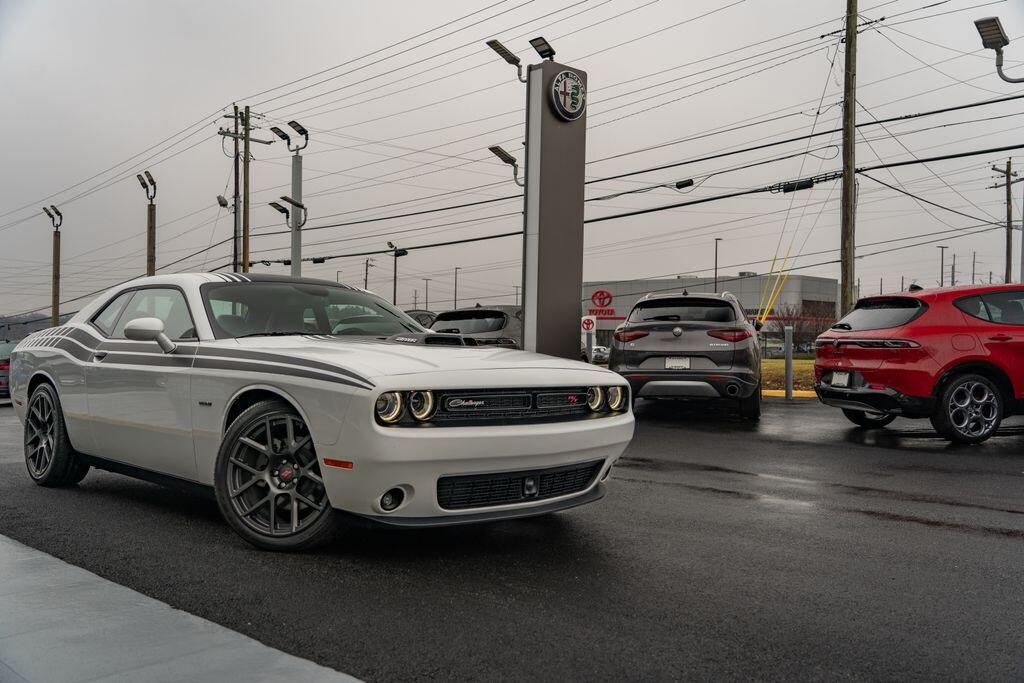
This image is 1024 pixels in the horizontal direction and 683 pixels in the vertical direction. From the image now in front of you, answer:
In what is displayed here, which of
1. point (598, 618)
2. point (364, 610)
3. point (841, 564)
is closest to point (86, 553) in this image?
point (364, 610)

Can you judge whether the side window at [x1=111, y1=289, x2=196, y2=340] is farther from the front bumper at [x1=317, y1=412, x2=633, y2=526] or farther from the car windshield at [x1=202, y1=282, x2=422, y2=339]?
the front bumper at [x1=317, y1=412, x2=633, y2=526]

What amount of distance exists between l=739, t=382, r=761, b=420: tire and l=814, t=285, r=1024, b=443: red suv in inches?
70.6

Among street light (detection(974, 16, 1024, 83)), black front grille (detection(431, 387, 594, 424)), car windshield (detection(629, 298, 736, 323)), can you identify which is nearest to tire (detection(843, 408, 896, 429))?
car windshield (detection(629, 298, 736, 323))

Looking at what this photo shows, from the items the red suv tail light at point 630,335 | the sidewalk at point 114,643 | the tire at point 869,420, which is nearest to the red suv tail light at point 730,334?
the red suv tail light at point 630,335

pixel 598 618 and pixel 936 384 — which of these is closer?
pixel 598 618

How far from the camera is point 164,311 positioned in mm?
5062

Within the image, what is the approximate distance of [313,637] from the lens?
2.93 m

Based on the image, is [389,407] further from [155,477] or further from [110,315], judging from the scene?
[110,315]

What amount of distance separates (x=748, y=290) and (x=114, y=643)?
283 feet

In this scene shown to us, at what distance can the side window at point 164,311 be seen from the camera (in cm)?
477

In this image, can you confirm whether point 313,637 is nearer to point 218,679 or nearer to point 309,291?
point 218,679

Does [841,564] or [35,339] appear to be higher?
[35,339]

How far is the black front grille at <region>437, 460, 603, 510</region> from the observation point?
12.1ft

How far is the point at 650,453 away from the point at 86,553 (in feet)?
17.0
